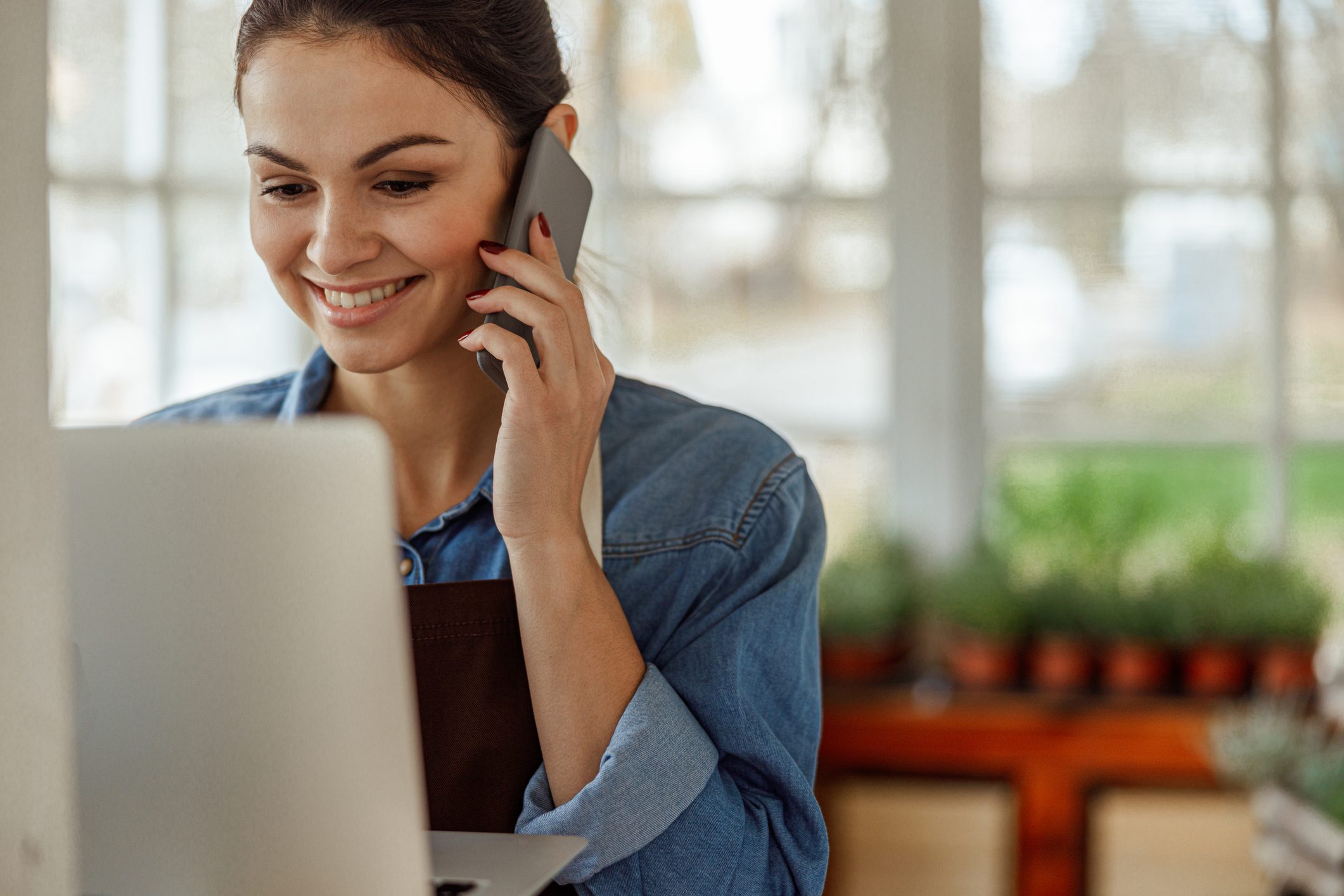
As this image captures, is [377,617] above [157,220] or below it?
below

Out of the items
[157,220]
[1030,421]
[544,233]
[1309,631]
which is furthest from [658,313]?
[544,233]

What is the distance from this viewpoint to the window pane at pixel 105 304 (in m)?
2.26

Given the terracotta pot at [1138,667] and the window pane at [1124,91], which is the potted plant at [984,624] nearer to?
the terracotta pot at [1138,667]

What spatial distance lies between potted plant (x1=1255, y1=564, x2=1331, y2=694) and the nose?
187cm

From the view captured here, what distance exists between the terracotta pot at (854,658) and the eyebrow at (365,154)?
162 centimetres

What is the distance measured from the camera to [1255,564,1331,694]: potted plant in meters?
2.20

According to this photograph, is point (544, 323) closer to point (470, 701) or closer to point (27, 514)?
point (470, 701)

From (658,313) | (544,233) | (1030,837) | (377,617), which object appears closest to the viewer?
(377,617)

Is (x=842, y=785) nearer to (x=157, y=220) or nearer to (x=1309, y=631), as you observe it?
(x=1309, y=631)

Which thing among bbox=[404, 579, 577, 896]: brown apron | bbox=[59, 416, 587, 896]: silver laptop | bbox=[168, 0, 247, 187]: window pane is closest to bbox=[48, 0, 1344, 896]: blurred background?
bbox=[168, 0, 247, 187]: window pane

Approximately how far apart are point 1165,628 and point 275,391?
66.6 inches

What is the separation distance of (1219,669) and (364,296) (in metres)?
1.82

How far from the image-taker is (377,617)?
0.53m

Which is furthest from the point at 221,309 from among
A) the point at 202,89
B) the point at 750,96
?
the point at 750,96
